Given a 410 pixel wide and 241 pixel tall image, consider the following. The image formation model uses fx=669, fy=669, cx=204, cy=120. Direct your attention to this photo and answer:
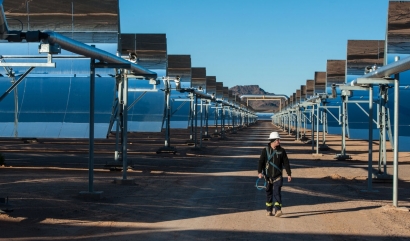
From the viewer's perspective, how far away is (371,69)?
71.7 ft

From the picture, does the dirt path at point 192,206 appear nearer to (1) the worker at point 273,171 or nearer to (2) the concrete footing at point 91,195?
(2) the concrete footing at point 91,195

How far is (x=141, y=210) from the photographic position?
514 inches

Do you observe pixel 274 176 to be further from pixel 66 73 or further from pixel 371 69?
pixel 66 73

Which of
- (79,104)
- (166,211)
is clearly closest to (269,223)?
(166,211)

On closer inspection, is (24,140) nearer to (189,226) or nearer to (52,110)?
(52,110)

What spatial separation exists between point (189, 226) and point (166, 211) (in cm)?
176

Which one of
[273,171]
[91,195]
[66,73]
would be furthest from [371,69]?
[66,73]

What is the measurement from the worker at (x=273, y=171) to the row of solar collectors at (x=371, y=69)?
302 inches

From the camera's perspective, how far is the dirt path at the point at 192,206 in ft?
35.3

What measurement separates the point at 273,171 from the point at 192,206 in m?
2.00

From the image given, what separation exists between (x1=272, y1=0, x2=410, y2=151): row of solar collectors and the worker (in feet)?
25.2

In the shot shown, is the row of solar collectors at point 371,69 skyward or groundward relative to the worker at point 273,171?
skyward

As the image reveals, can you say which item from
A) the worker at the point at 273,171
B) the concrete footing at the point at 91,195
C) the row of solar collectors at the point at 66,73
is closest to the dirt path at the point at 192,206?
the concrete footing at the point at 91,195

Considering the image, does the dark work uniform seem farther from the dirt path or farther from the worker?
the dirt path
